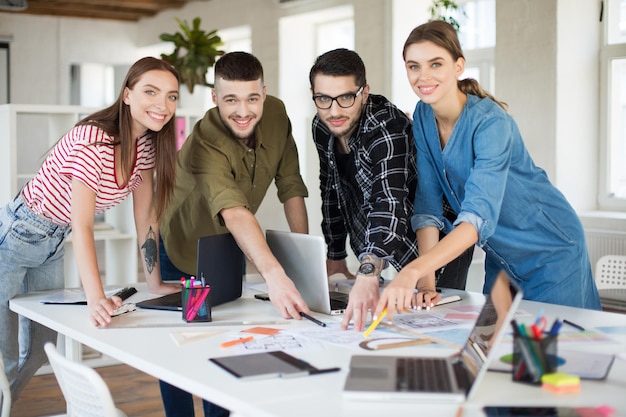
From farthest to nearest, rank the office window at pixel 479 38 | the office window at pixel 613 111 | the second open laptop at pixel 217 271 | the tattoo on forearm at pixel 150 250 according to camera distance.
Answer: the office window at pixel 479 38
the office window at pixel 613 111
the tattoo on forearm at pixel 150 250
the second open laptop at pixel 217 271

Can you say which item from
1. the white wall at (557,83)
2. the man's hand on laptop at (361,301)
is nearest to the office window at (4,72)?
the white wall at (557,83)

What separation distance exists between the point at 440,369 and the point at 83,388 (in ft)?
2.49

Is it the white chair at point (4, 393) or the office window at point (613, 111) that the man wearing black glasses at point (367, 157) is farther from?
the office window at point (613, 111)

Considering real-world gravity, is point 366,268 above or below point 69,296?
above

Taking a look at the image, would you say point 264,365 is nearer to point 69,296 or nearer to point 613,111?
point 69,296

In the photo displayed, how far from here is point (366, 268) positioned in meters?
2.27

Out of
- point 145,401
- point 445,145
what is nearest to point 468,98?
point 445,145

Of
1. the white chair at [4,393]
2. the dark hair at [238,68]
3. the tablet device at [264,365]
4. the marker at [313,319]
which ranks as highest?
the dark hair at [238,68]

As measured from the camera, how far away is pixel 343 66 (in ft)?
7.93

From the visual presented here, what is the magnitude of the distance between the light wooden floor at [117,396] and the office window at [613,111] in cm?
398

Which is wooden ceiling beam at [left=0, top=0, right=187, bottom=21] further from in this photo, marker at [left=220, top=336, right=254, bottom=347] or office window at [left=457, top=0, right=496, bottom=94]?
marker at [left=220, top=336, right=254, bottom=347]

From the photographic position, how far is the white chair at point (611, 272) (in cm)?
385

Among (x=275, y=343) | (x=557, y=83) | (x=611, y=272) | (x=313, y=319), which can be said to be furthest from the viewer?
(x=557, y=83)

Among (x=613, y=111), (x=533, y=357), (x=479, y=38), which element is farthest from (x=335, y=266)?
(x=479, y=38)
